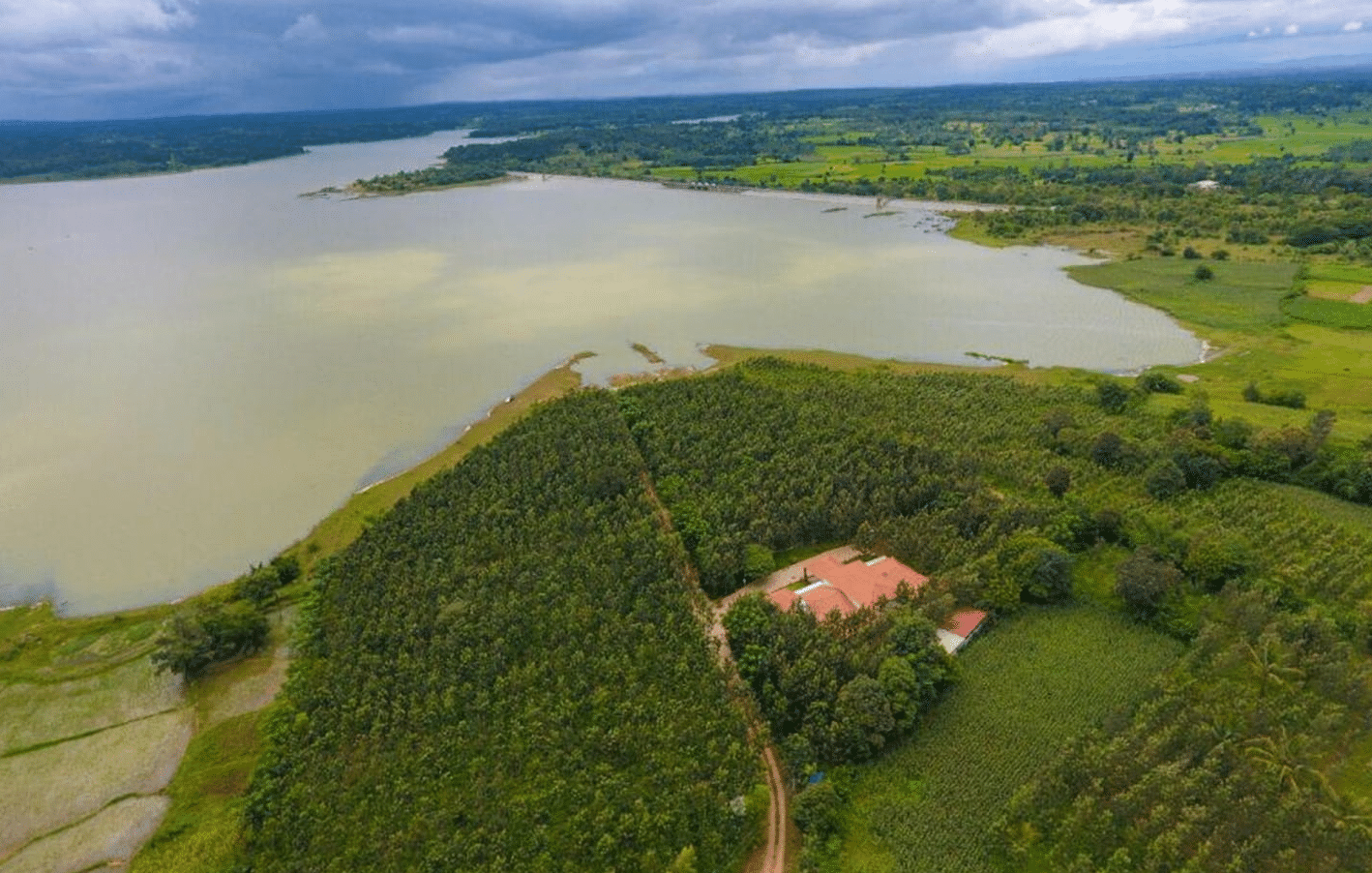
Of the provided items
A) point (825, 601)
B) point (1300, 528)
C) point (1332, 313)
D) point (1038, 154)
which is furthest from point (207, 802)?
point (1038, 154)

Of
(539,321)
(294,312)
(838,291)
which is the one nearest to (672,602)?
(539,321)

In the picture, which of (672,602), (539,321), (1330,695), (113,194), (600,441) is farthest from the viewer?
(113,194)

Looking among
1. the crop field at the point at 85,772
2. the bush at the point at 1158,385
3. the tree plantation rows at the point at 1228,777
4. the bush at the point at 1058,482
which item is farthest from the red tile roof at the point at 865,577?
the bush at the point at 1158,385

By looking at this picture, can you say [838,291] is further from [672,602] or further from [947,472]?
[672,602]

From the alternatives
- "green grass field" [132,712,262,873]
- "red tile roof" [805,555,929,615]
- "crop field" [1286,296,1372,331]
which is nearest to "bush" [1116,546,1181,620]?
"red tile roof" [805,555,929,615]

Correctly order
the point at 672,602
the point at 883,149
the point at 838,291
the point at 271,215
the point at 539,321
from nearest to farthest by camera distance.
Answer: the point at 672,602 → the point at 539,321 → the point at 838,291 → the point at 271,215 → the point at 883,149

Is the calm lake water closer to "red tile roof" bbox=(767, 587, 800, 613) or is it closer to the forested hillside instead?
the forested hillside

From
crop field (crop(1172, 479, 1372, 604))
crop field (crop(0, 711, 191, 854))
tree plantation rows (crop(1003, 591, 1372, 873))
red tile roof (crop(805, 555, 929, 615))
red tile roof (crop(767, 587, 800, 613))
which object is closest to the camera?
tree plantation rows (crop(1003, 591, 1372, 873))
